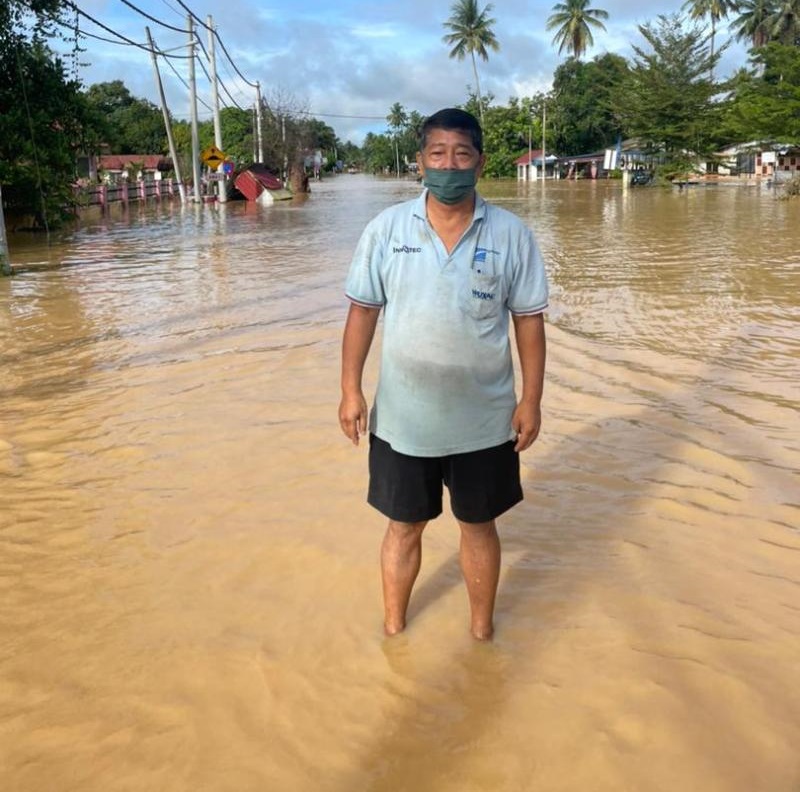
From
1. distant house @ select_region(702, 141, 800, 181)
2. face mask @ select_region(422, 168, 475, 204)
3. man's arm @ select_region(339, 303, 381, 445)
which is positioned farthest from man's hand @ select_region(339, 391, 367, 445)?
distant house @ select_region(702, 141, 800, 181)

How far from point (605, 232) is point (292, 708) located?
17.8 m

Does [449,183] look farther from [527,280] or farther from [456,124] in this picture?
[527,280]

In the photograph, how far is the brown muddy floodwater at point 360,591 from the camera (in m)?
2.46

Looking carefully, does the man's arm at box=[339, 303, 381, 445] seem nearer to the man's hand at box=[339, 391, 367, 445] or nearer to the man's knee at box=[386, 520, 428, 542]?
the man's hand at box=[339, 391, 367, 445]

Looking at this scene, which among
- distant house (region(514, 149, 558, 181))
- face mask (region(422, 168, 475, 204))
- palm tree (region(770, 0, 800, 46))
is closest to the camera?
face mask (region(422, 168, 475, 204))

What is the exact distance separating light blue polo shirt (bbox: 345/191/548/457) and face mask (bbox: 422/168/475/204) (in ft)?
0.25

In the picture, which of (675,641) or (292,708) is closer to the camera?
(292,708)

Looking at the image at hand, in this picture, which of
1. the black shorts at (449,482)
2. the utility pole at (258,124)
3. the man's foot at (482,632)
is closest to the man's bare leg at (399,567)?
the black shorts at (449,482)

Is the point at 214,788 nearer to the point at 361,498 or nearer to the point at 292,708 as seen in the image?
the point at 292,708

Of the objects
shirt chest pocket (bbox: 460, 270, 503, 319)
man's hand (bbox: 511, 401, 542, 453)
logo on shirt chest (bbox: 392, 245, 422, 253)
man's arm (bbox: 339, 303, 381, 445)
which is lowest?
man's hand (bbox: 511, 401, 542, 453)

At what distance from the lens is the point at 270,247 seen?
1731 centimetres

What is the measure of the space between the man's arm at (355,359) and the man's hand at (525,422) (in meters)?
0.52

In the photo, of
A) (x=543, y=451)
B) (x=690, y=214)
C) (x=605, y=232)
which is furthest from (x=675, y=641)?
(x=690, y=214)

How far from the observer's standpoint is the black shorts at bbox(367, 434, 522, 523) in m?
2.71
